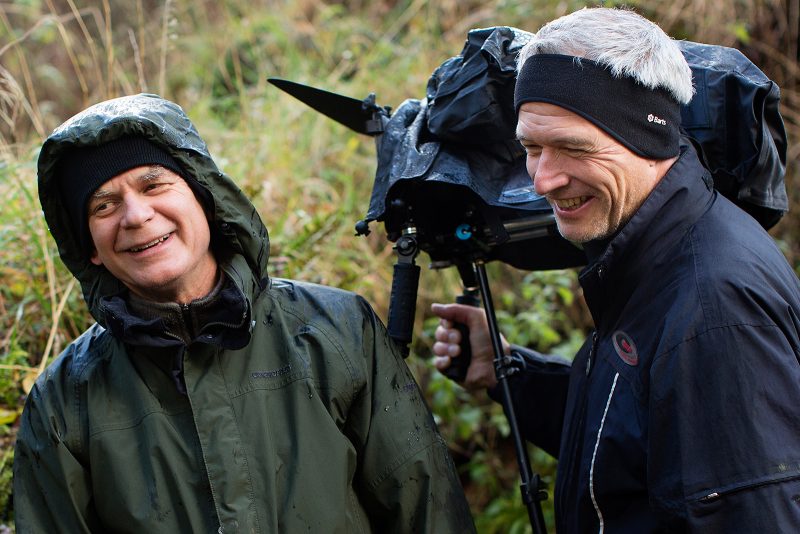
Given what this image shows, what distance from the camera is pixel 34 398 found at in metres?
2.42

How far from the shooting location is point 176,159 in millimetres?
2404

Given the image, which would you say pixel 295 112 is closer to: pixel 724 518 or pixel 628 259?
pixel 628 259

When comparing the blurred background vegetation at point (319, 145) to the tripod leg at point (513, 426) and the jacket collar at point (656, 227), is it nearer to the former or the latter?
the tripod leg at point (513, 426)

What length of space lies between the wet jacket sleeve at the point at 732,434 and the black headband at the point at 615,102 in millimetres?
561

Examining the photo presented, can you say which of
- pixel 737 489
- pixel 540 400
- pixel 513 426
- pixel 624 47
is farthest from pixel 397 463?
pixel 624 47

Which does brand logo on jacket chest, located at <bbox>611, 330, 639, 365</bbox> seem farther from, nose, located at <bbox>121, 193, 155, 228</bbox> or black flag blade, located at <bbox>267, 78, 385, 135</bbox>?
nose, located at <bbox>121, 193, 155, 228</bbox>

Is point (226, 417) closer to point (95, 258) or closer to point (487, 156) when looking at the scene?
point (95, 258)

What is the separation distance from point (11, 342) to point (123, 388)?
4.24 feet

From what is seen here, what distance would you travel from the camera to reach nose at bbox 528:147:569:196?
223cm

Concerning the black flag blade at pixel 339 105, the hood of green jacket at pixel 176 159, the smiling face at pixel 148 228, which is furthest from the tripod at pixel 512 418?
the smiling face at pixel 148 228

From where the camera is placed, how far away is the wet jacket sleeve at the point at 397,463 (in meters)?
2.52

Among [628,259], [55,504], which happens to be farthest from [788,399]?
[55,504]

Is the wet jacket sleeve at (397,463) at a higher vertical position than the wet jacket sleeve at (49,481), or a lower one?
lower

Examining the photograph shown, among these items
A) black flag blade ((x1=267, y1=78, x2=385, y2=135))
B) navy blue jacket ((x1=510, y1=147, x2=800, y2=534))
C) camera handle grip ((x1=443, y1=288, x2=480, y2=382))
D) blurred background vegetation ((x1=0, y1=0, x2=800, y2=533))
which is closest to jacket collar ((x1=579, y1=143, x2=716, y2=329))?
navy blue jacket ((x1=510, y1=147, x2=800, y2=534))
